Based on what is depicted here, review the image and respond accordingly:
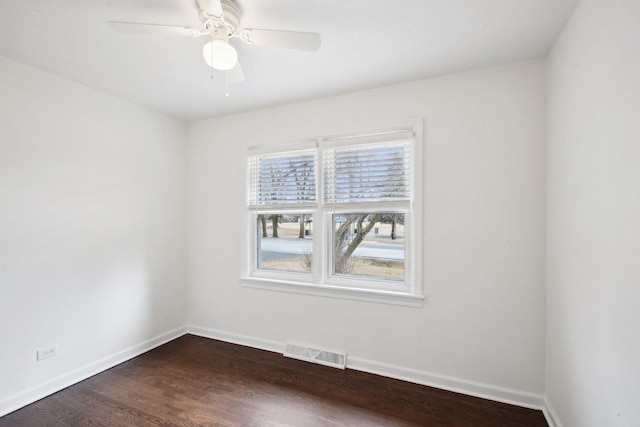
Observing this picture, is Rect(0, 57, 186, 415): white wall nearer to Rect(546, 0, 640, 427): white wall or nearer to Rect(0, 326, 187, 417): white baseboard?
Rect(0, 326, 187, 417): white baseboard

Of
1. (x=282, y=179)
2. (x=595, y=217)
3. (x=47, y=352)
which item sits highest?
(x=282, y=179)

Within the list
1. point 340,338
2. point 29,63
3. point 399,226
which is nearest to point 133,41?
point 29,63

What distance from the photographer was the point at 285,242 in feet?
10.2

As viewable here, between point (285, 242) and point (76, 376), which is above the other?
point (285, 242)

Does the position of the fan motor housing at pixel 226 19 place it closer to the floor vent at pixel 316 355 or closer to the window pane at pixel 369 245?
the window pane at pixel 369 245

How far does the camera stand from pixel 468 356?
2.26m

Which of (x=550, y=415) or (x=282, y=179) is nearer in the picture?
(x=550, y=415)

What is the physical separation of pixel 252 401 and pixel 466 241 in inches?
80.4

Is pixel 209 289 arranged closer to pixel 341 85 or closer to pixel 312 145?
pixel 312 145

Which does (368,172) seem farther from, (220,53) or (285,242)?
(220,53)

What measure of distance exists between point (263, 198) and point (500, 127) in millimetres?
2248

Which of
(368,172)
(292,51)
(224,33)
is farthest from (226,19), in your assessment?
(368,172)

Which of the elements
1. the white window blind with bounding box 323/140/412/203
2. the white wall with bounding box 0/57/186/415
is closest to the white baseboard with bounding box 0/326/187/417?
the white wall with bounding box 0/57/186/415

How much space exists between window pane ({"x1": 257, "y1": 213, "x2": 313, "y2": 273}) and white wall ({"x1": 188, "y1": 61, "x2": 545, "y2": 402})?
0.35m
